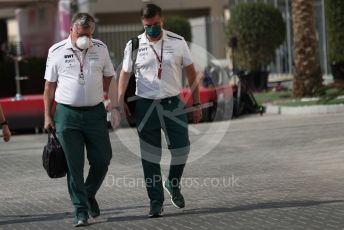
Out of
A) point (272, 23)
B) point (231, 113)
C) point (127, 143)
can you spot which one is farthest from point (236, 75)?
point (272, 23)

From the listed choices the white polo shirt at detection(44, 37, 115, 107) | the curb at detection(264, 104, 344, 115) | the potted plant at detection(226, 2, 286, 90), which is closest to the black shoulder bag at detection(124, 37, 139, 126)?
the white polo shirt at detection(44, 37, 115, 107)

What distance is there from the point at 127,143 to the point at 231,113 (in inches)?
193

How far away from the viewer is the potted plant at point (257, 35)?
30.3m

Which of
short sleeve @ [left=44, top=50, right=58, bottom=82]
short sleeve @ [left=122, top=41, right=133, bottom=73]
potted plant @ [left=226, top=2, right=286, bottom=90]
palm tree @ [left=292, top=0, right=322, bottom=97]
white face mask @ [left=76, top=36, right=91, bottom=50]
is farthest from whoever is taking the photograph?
potted plant @ [left=226, top=2, right=286, bottom=90]

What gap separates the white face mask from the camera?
9.16m

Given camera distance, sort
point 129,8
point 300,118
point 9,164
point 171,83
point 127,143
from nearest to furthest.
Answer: point 171,83 < point 9,164 < point 127,143 < point 300,118 < point 129,8

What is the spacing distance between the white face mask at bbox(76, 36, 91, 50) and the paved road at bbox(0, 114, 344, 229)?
5.51 feet

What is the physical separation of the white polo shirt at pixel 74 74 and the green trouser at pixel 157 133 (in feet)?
1.71

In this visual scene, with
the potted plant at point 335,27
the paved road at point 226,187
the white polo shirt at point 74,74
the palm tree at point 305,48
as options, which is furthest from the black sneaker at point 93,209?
the potted plant at point 335,27

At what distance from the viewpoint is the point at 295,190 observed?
35.9 feet

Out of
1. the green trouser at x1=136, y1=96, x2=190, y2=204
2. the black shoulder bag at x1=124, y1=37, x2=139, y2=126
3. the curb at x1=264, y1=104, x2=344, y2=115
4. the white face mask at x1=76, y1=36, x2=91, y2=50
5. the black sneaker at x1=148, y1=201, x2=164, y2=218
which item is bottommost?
the curb at x1=264, y1=104, x2=344, y2=115

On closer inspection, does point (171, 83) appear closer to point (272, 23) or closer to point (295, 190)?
point (295, 190)

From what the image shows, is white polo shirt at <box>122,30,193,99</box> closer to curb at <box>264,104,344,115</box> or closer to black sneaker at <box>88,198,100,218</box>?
black sneaker at <box>88,198,100,218</box>

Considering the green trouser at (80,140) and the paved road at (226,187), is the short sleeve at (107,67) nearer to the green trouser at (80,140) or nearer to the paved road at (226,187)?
the green trouser at (80,140)
